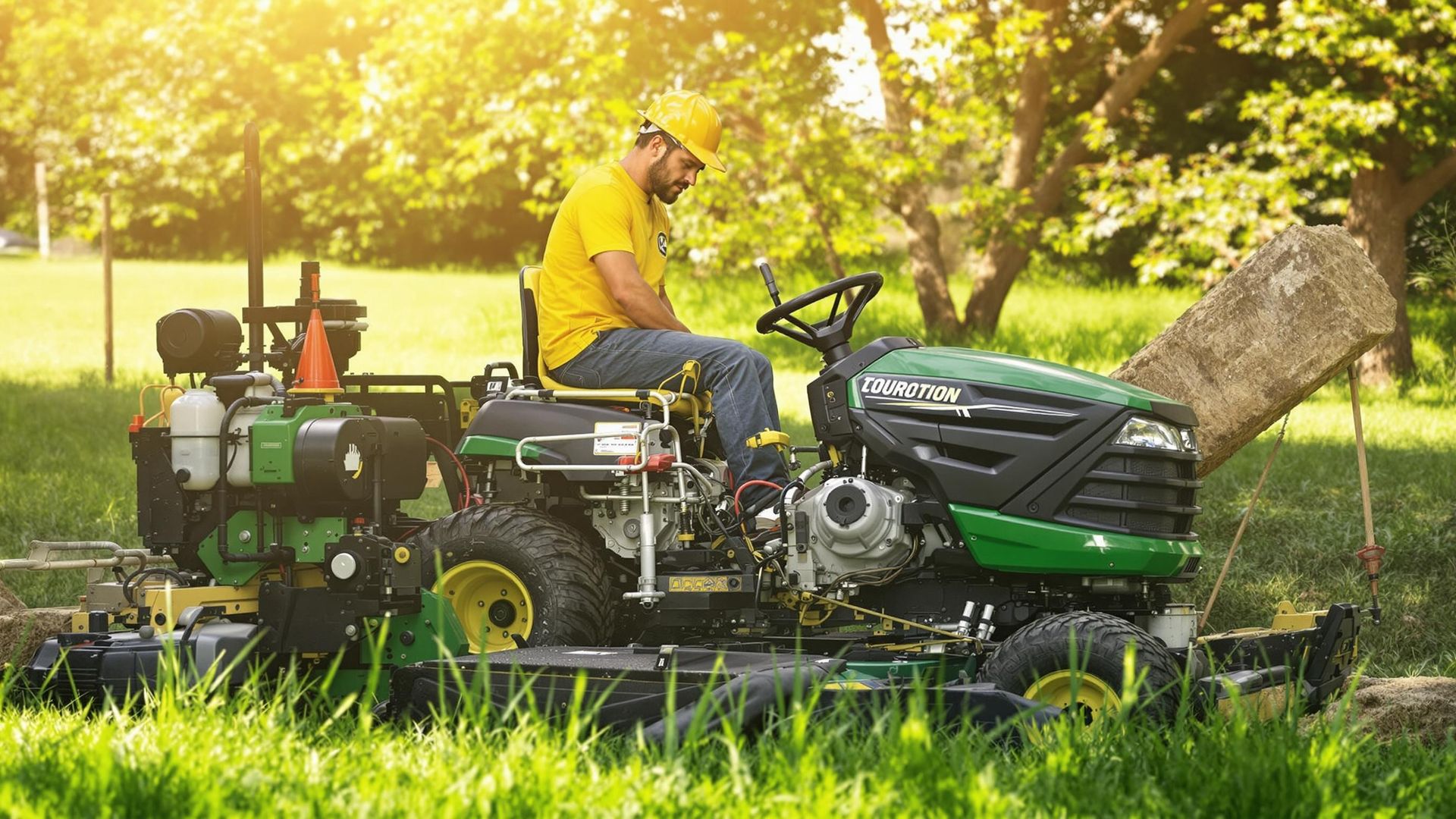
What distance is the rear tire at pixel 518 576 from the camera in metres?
4.77

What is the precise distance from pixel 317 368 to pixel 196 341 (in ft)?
1.17

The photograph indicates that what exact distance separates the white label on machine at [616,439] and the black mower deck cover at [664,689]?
70cm

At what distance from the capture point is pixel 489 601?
4.96 meters

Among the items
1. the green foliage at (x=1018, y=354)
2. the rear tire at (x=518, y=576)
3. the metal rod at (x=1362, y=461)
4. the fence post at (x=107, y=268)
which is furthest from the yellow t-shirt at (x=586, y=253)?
the fence post at (x=107, y=268)

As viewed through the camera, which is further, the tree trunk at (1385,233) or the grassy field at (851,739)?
the tree trunk at (1385,233)

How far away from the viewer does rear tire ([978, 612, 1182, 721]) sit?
369cm

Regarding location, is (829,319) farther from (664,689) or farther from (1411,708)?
(1411,708)

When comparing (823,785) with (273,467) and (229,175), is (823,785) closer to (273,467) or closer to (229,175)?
(273,467)

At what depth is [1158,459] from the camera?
423 cm

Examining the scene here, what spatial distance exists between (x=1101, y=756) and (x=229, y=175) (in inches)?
1259

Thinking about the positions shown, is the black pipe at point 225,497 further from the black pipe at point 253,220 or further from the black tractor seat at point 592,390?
the black tractor seat at point 592,390

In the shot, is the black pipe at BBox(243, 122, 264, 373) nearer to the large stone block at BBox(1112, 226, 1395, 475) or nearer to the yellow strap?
the yellow strap

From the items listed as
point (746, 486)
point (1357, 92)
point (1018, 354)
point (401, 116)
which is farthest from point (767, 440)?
point (401, 116)

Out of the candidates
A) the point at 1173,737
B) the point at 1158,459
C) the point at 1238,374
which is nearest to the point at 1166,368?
the point at 1238,374
